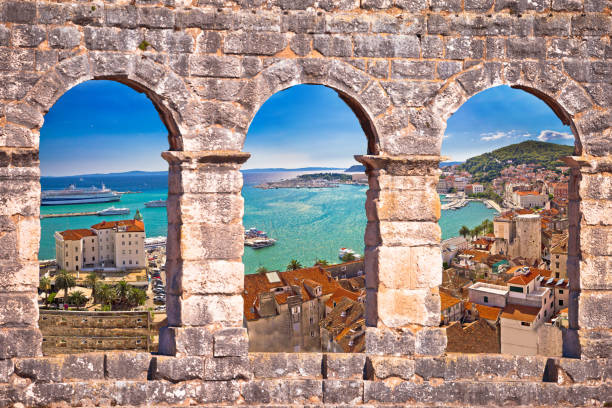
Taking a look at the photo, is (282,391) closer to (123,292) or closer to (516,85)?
(516,85)

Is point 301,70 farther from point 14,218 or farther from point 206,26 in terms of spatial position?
point 14,218

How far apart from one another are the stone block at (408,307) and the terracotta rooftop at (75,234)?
187 ft

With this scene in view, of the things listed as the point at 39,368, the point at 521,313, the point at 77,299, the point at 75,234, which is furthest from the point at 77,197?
the point at 39,368

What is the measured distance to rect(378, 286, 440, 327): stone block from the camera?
19.2 ft

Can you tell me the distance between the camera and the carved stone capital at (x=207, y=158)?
18.4ft

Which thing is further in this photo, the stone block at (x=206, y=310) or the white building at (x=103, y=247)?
the white building at (x=103, y=247)

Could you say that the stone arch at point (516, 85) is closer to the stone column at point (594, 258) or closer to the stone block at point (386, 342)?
the stone column at point (594, 258)

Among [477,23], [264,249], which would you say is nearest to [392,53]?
[477,23]

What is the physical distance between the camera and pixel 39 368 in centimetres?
546

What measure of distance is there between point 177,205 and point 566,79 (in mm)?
4589

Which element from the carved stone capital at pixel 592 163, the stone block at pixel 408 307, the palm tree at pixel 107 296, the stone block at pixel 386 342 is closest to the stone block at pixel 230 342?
the stone block at pixel 386 342

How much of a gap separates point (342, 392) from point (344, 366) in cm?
27

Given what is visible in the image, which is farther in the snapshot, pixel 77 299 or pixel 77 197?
pixel 77 197

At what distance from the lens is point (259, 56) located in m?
5.74
